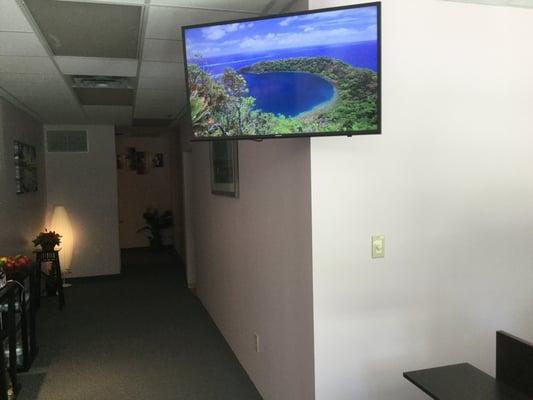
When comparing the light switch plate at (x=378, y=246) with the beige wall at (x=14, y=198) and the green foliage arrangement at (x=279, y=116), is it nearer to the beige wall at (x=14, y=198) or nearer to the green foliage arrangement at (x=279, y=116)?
the green foliage arrangement at (x=279, y=116)

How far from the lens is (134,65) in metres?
3.28

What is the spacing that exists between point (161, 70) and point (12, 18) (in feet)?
4.07

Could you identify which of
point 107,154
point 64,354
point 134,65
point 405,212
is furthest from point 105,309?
point 405,212

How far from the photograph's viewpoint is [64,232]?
20.6 feet

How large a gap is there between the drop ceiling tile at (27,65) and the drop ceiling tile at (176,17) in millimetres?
1100

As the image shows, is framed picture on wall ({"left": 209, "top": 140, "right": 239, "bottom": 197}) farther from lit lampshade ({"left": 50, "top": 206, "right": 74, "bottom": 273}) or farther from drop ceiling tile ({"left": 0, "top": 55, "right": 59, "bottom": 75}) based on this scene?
lit lampshade ({"left": 50, "top": 206, "right": 74, "bottom": 273})

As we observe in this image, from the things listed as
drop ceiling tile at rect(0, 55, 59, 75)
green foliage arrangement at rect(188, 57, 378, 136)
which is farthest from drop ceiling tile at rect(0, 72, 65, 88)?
green foliage arrangement at rect(188, 57, 378, 136)

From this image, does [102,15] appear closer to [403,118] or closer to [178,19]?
[178,19]

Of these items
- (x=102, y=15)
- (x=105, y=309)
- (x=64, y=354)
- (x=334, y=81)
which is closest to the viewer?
(x=334, y=81)

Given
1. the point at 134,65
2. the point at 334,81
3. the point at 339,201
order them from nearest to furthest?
the point at 334,81 < the point at 339,201 < the point at 134,65

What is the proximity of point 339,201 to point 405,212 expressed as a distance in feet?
1.28

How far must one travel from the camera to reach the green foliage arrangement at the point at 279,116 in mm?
1840

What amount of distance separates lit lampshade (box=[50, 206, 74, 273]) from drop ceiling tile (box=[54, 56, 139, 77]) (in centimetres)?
343

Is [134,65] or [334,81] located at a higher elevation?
[134,65]
